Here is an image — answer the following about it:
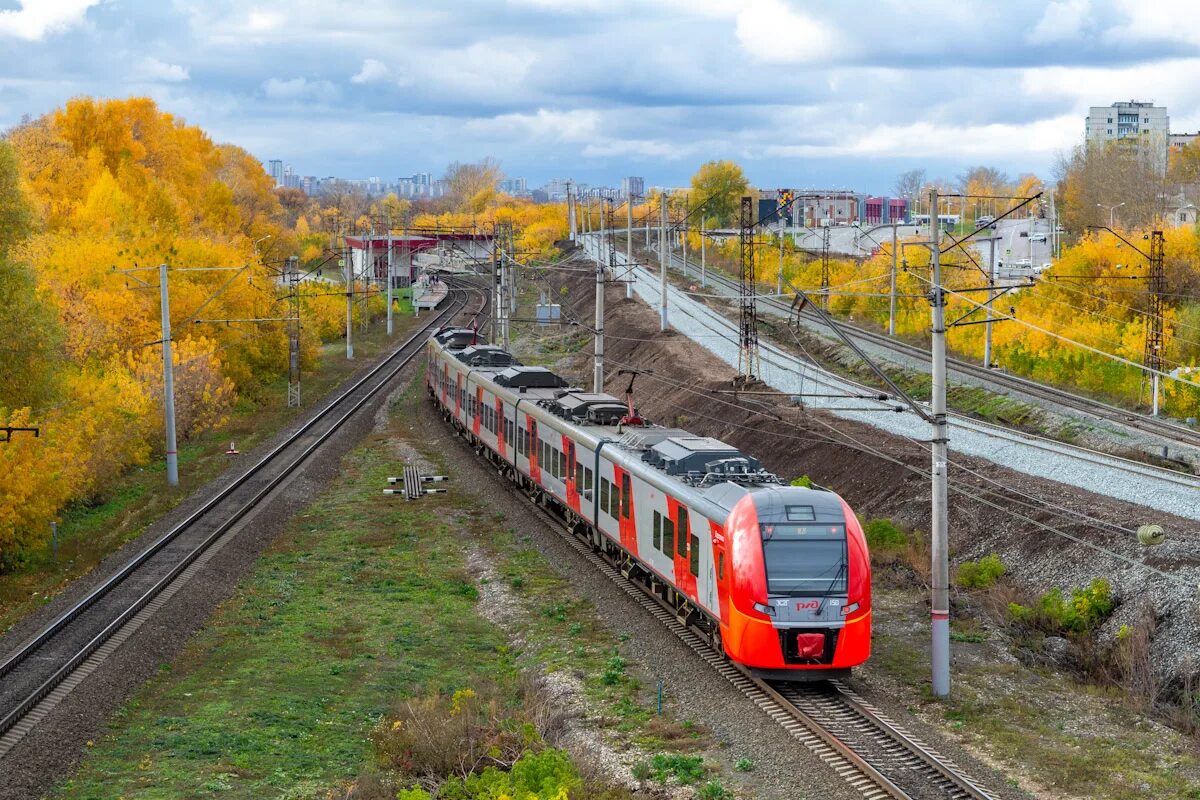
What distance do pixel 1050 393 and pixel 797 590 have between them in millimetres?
32573

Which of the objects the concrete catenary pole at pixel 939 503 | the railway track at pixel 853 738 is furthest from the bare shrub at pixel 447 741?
the concrete catenary pole at pixel 939 503

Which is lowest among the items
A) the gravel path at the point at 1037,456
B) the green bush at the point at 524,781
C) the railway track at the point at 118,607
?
the railway track at the point at 118,607

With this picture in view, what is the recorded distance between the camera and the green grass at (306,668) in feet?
54.6

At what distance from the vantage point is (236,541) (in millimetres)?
31125

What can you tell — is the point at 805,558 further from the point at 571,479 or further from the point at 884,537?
the point at 571,479

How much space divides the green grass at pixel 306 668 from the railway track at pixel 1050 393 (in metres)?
13.8

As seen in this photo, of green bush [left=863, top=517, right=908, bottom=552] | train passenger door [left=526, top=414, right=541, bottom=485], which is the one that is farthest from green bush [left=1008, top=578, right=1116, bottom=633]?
train passenger door [left=526, top=414, right=541, bottom=485]

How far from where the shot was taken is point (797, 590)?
60.3 feet

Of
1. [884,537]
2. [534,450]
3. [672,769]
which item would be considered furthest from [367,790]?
[534,450]

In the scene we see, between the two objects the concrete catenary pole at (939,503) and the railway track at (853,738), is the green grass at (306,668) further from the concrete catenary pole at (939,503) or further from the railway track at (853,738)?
the concrete catenary pole at (939,503)

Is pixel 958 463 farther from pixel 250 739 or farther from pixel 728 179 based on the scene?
pixel 728 179

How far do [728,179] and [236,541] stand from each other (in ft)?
396

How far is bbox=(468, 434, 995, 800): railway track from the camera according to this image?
15086mm

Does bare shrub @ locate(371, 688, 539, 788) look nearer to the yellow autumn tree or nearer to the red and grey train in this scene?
the red and grey train
